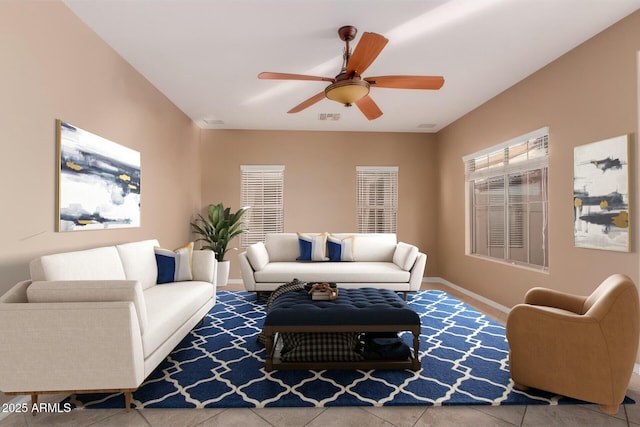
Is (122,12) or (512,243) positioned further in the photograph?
(512,243)

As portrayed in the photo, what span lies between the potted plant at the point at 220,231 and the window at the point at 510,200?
12.1 feet

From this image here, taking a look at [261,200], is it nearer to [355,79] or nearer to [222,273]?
[222,273]

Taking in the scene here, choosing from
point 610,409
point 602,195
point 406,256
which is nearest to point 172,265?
Result: point 406,256

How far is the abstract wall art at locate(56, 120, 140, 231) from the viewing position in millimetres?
2625

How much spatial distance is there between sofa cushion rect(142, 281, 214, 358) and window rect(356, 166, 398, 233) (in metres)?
3.37

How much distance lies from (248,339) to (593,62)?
4008 mm

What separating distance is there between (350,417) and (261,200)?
15.1ft

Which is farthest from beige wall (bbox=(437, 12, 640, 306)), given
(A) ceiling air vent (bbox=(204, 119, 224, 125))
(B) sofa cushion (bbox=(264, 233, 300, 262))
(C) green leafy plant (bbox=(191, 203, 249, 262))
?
(A) ceiling air vent (bbox=(204, 119, 224, 125))

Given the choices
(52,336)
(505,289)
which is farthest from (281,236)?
(52,336)

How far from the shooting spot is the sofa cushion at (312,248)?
5.06 m

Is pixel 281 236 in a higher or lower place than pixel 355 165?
lower

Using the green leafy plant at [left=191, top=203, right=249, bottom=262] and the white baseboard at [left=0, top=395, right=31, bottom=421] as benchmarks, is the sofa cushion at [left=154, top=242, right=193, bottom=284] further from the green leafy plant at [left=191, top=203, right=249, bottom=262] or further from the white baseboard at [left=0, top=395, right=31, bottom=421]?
the green leafy plant at [left=191, top=203, right=249, bottom=262]

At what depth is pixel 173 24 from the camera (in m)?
2.79

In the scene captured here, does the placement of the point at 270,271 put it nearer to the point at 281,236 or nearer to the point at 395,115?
the point at 281,236
